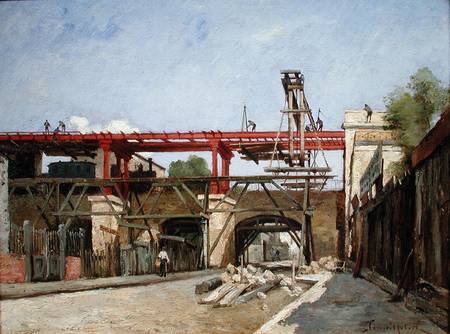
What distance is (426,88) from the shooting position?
55.2 feet

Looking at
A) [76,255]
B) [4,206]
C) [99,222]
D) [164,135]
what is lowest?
[76,255]

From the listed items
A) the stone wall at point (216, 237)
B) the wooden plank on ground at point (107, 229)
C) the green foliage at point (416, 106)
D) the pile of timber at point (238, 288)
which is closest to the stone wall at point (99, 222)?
the wooden plank on ground at point (107, 229)

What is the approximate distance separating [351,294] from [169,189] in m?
14.2

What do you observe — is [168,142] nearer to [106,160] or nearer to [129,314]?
[106,160]

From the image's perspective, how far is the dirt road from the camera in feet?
23.0

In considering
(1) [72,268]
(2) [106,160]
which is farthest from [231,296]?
(2) [106,160]

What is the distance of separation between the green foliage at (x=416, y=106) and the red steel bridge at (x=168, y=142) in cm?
320

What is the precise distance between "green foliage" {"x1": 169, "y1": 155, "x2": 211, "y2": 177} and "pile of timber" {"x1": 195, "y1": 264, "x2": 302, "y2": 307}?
3176 cm

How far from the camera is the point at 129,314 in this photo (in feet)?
26.6

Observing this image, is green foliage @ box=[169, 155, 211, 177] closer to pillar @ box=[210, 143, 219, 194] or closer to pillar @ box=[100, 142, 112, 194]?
pillar @ box=[100, 142, 112, 194]

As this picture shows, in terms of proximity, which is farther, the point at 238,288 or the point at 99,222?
the point at 99,222

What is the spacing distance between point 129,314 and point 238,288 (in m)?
3.09

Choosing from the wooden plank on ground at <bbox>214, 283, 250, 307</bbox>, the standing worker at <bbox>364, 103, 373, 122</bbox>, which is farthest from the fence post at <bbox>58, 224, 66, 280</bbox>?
the standing worker at <bbox>364, 103, 373, 122</bbox>

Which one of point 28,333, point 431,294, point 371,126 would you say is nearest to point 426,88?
point 371,126
